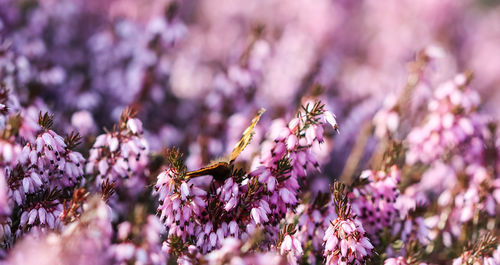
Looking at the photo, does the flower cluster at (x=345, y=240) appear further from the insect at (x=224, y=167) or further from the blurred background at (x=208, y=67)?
the blurred background at (x=208, y=67)

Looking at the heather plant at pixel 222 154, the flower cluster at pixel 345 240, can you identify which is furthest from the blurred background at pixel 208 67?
the flower cluster at pixel 345 240

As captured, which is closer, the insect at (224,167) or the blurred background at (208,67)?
the insect at (224,167)

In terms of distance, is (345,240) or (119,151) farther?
(119,151)

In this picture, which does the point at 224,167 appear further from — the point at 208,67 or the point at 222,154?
the point at 208,67

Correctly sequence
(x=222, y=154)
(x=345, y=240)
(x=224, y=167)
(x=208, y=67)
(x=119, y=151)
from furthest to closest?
(x=208, y=67), (x=222, y=154), (x=119, y=151), (x=224, y=167), (x=345, y=240)

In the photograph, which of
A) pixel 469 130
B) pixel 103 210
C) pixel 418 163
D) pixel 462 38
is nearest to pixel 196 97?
pixel 418 163

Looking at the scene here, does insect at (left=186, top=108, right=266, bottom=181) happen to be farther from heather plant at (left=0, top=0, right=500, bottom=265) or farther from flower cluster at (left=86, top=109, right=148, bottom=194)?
flower cluster at (left=86, top=109, right=148, bottom=194)

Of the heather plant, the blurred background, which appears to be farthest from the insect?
the blurred background

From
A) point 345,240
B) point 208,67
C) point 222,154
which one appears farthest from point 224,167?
point 208,67

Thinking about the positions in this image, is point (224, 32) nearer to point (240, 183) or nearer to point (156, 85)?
point (156, 85)
